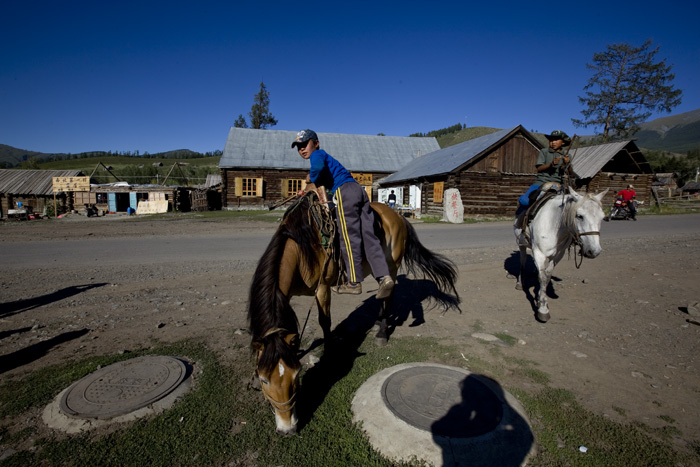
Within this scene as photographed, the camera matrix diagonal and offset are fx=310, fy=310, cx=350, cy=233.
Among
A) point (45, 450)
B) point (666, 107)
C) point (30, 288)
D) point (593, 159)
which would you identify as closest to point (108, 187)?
point (30, 288)

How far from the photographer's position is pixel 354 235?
11.5 ft

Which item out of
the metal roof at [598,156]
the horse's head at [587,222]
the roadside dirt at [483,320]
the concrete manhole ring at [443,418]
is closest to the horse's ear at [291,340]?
the concrete manhole ring at [443,418]

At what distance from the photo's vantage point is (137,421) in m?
2.47

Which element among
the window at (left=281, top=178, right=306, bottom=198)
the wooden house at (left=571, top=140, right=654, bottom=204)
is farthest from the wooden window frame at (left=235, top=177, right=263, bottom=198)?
the wooden house at (left=571, top=140, right=654, bottom=204)

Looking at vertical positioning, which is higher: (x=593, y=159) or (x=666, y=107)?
(x=666, y=107)

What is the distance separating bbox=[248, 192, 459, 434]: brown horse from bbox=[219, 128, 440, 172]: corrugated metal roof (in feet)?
76.6

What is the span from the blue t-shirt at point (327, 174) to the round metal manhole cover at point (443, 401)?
85.4 inches

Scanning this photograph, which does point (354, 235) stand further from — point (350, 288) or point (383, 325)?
point (383, 325)

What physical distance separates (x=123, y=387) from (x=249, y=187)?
1057 inches

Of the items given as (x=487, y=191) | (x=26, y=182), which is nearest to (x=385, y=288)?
(x=487, y=191)

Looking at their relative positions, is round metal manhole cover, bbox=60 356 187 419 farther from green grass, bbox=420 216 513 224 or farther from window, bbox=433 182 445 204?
window, bbox=433 182 445 204

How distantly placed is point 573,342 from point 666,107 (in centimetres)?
4128

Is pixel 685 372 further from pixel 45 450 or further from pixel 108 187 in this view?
pixel 108 187

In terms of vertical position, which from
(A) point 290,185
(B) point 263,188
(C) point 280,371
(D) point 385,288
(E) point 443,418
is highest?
(A) point 290,185
